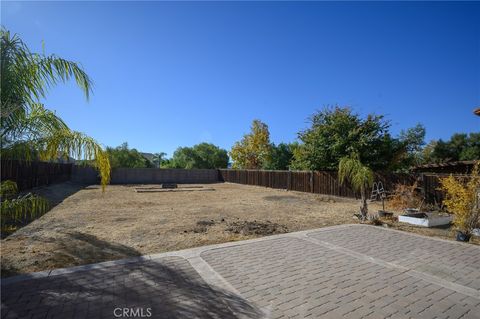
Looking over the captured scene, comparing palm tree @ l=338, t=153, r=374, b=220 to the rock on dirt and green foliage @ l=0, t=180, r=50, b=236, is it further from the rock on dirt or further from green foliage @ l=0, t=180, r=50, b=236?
green foliage @ l=0, t=180, r=50, b=236

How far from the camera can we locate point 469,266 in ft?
15.1

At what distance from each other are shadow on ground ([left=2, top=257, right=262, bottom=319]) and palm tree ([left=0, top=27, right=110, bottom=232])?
1.22 meters

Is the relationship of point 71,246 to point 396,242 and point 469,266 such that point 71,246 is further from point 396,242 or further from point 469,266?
point 469,266

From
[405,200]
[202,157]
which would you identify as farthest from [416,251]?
[202,157]

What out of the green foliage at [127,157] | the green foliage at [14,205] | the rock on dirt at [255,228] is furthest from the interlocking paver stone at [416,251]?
the green foliage at [127,157]

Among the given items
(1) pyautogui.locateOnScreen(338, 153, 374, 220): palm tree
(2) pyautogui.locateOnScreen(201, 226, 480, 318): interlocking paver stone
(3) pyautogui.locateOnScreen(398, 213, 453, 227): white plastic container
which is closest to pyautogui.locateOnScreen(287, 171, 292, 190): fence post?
(1) pyautogui.locateOnScreen(338, 153, 374, 220): palm tree

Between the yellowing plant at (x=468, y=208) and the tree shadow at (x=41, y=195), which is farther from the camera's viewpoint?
the yellowing plant at (x=468, y=208)

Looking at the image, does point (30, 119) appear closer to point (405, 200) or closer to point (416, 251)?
point (416, 251)

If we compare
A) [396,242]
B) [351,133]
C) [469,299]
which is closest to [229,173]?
[351,133]

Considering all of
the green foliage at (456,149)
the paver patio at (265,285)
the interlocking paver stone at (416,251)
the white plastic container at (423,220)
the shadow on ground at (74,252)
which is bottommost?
the shadow on ground at (74,252)

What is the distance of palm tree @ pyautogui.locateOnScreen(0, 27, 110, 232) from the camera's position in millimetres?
3951

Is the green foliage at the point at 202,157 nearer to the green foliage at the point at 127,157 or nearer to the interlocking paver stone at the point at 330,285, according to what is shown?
the green foliage at the point at 127,157

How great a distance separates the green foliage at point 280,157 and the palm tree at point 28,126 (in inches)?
1243

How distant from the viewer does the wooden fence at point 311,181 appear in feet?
46.1
